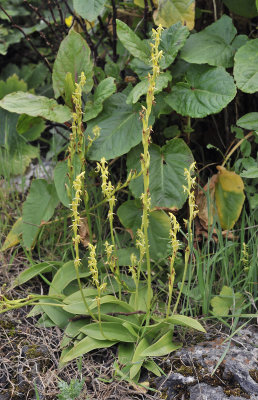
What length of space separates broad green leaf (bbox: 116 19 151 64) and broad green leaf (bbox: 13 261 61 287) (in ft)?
3.04

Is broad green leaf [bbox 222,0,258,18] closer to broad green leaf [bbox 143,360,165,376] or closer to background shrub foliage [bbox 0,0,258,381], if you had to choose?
background shrub foliage [bbox 0,0,258,381]

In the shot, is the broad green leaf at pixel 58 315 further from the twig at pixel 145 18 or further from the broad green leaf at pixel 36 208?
the twig at pixel 145 18

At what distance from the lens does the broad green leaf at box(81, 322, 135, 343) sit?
1.60 m

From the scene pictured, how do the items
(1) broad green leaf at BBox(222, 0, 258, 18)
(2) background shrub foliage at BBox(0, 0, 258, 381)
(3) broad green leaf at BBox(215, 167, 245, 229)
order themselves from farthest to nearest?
(1) broad green leaf at BBox(222, 0, 258, 18)
(3) broad green leaf at BBox(215, 167, 245, 229)
(2) background shrub foliage at BBox(0, 0, 258, 381)

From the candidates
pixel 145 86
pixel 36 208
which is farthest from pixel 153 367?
pixel 145 86

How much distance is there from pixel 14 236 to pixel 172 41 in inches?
44.0

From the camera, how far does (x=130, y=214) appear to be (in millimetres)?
1982

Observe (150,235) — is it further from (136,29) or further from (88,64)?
(136,29)

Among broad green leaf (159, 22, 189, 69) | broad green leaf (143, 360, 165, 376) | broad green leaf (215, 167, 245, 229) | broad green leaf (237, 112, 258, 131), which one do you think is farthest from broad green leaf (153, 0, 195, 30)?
broad green leaf (143, 360, 165, 376)

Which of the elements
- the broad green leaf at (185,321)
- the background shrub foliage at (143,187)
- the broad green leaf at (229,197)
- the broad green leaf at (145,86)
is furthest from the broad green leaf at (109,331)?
the broad green leaf at (145,86)

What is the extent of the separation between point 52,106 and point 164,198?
0.65 meters

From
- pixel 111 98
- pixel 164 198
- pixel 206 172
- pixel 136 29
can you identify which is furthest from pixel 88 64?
pixel 206 172

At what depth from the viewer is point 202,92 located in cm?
190

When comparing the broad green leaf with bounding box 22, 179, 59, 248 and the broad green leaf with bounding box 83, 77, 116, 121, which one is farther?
the broad green leaf with bounding box 22, 179, 59, 248
